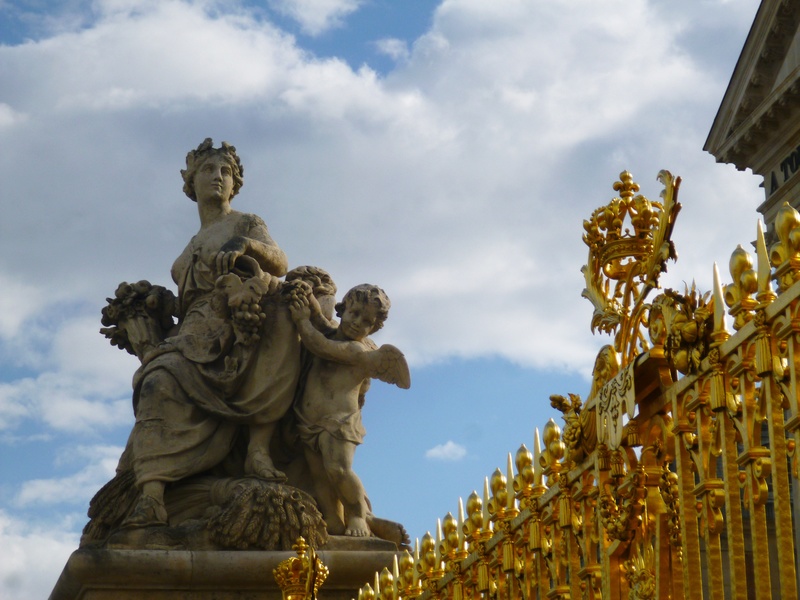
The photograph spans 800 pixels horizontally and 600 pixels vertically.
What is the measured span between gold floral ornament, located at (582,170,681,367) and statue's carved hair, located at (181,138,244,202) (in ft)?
21.4

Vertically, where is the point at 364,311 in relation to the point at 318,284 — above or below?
below

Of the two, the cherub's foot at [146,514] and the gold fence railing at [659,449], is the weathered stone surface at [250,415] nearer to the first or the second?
the cherub's foot at [146,514]

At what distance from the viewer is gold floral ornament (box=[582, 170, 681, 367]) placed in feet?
17.0

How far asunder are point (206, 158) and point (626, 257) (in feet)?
22.2

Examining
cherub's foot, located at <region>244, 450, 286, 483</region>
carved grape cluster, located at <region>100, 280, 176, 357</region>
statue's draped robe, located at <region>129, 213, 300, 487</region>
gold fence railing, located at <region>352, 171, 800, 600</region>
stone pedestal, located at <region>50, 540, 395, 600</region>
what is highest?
carved grape cluster, located at <region>100, 280, 176, 357</region>

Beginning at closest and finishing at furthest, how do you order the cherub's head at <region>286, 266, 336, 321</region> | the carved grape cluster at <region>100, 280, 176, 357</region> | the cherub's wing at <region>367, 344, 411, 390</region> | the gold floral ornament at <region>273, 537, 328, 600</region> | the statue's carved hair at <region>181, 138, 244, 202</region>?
the gold floral ornament at <region>273, 537, 328, 600</region> → the cherub's wing at <region>367, 344, 411, 390</region> → the cherub's head at <region>286, 266, 336, 321</region> → the carved grape cluster at <region>100, 280, 176, 357</region> → the statue's carved hair at <region>181, 138, 244, 202</region>

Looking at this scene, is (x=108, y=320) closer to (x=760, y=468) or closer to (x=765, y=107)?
(x=760, y=468)

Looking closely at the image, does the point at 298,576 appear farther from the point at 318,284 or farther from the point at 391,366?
the point at 318,284

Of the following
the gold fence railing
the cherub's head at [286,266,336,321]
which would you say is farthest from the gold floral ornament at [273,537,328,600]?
the cherub's head at [286,266,336,321]

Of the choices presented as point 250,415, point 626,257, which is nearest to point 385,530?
point 250,415

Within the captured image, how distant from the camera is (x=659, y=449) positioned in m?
5.07

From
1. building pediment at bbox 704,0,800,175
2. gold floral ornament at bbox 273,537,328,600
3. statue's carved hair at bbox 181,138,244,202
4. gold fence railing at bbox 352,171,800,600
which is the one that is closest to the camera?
gold fence railing at bbox 352,171,800,600

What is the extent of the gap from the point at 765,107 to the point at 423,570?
56.5 feet

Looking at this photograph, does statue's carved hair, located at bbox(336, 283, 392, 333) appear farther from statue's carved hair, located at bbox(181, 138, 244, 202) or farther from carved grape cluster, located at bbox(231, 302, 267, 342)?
statue's carved hair, located at bbox(181, 138, 244, 202)
